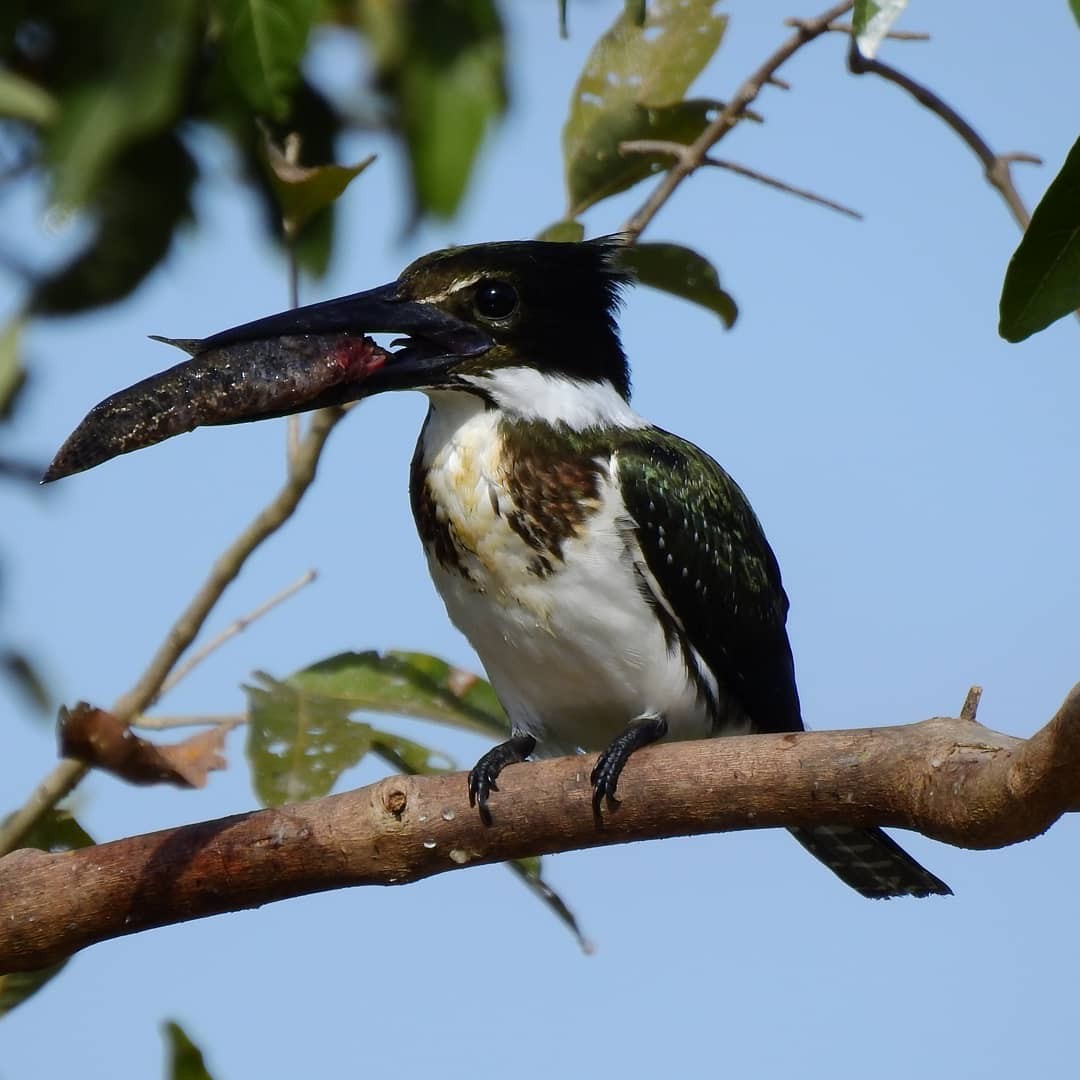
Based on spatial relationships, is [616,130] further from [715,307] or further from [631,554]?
[631,554]

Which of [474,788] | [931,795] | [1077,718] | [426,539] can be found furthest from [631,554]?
[1077,718]

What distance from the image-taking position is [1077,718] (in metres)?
1.98

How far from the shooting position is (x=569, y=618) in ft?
10.8

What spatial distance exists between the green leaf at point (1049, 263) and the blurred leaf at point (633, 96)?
1727 millimetres

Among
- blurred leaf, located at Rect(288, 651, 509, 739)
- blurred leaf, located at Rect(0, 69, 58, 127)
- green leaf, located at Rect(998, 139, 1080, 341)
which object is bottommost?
blurred leaf, located at Rect(288, 651, 509, 739)

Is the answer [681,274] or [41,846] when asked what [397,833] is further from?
[681,274]

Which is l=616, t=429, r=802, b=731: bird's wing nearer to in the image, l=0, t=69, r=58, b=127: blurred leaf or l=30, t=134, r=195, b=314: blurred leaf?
l=30, t=134, r=195, b=314: blurred leaf

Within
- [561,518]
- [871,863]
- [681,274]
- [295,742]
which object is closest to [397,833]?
[295,742]

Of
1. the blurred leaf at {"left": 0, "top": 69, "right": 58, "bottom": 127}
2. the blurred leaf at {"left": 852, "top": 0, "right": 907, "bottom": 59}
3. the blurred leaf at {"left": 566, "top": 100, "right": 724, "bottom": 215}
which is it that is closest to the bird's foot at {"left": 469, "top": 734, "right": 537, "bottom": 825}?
the blurred leaf at {"left": 566, "top": 100, "right": 724, "bottom": 215}

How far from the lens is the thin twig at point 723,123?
3.16 m

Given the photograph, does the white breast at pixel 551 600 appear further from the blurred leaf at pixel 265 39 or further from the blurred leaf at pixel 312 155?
the blurred leaf at pixel 265 39

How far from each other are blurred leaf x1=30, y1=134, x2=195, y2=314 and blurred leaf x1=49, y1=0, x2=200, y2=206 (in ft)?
1.54

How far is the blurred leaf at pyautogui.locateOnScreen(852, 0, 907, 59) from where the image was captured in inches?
69.7

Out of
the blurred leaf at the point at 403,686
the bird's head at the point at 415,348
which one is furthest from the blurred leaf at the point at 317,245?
the blurred leaf at the point at 403,686
